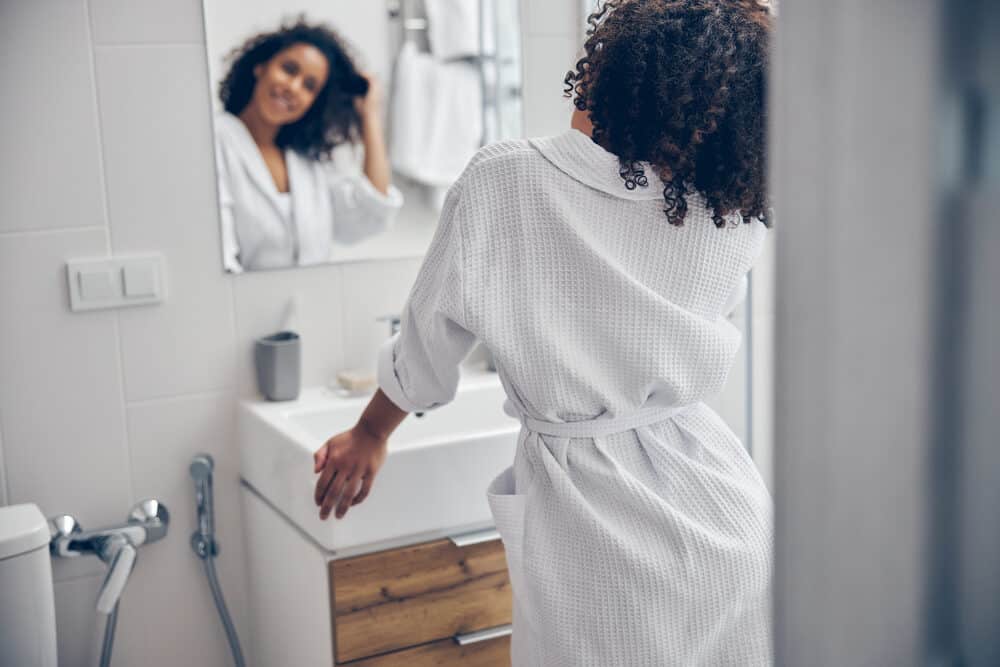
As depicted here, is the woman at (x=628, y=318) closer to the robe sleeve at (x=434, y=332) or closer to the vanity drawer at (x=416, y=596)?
the robe sleeve at (x=434, y=332)

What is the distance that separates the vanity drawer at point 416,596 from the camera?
1.51 metres

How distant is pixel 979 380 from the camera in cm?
18

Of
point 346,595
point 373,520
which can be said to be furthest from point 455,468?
point 346,595

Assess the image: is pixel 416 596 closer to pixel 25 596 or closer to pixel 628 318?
pixel 25 596

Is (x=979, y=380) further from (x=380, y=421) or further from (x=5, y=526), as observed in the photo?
(x=5, y=526)

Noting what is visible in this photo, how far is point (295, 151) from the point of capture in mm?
1869

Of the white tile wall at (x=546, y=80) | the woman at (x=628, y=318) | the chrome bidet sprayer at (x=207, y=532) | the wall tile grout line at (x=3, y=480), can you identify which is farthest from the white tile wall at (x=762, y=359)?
the wall tile grout line at (x=3, y=480)

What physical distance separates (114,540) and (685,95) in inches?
48.9

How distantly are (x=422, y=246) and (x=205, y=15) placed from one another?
58 cm

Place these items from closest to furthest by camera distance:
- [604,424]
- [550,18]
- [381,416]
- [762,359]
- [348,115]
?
[604,424] → [381,416] → [348,115] → [550,18] → [762,359]

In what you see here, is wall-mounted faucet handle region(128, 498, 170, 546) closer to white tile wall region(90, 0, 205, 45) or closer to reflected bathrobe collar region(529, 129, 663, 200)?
white tile wall region(90, 0, 205, 45)

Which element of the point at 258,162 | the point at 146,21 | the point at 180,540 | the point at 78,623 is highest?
the point at 146,21

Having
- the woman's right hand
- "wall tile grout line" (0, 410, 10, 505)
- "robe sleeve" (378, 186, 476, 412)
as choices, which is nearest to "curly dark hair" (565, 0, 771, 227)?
"robe sleeve" (378, 186, 476, 412)

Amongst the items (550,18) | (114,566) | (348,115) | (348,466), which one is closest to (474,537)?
(348,466)
